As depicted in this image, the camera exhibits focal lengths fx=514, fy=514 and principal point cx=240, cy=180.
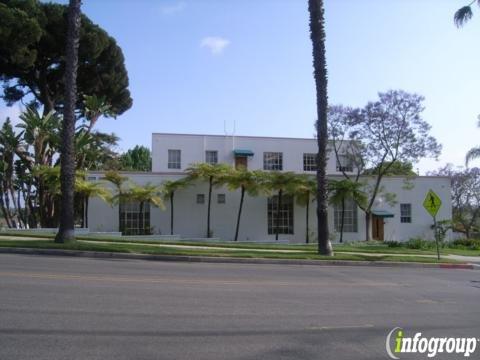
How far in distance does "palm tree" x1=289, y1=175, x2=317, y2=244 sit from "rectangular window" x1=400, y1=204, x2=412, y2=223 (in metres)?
7.10

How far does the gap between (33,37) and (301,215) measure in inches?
809

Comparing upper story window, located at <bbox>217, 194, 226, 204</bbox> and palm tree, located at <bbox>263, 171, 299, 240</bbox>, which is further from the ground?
palm tree, located at <bbox>263, 171, 299, 240</bbox>

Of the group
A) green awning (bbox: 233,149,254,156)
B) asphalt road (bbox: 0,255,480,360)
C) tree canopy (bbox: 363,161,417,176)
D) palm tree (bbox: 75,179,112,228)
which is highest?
green awning (bbox: 233,149,254,156)

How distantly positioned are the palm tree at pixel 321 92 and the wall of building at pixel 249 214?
11009 millimetres

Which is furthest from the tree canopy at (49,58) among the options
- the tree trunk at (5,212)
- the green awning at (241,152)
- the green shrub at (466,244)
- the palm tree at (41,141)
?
the green shrub at (466,244)

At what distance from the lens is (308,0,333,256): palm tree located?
2147 cm

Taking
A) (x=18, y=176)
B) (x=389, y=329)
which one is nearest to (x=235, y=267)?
(x=389, y=329)

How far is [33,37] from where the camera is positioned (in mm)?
32594

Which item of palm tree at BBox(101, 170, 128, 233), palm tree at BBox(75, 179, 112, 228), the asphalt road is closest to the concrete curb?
the asphalt road

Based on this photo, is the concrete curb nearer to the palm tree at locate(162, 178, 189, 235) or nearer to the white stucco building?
the palm tree at locate(162, 178, 189, 235)

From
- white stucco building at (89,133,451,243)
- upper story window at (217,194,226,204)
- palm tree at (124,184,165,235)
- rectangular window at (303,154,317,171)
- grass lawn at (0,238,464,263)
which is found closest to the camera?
grass lawn at (0,238,464,263)

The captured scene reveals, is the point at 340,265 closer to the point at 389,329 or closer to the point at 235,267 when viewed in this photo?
the point at 235,267

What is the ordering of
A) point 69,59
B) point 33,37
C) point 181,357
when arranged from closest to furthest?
point 181,357
point 69,59
point 33,37

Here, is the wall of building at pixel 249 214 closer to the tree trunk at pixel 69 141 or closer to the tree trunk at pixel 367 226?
the tree trunk at pixel 367 226
